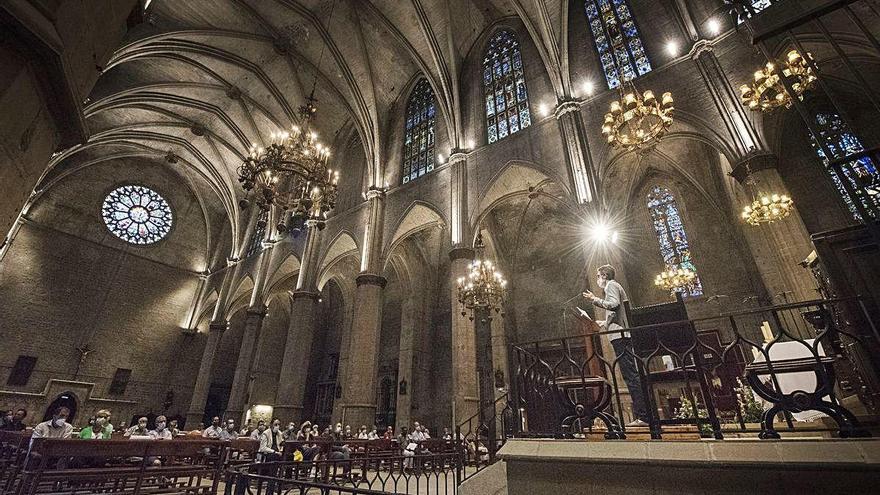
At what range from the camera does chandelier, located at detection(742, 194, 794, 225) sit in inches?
278

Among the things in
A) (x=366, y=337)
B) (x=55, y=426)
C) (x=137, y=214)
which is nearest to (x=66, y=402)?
(x=137, y=214)

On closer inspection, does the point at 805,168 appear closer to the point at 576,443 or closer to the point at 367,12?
the point at 576,443

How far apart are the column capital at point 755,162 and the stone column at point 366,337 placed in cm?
1062

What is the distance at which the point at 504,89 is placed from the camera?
45.4ft

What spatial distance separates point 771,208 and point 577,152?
4.41 meters

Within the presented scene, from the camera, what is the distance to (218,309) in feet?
66.7

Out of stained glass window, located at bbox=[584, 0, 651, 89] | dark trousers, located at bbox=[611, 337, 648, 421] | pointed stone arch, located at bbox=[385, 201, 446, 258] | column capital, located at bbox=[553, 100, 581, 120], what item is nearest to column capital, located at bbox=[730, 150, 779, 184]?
stained glass window, located at bbox=[584, 0, 651, 89]

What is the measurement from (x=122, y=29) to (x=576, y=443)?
6136 millimetres

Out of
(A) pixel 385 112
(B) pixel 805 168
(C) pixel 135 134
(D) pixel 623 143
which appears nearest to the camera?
(D) pixel 623 143

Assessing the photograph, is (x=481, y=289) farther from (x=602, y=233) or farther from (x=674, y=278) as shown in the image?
(x=674, y=278)

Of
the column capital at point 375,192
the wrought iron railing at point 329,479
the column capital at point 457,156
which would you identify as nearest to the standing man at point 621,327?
the wrought iron railing at point 329,479

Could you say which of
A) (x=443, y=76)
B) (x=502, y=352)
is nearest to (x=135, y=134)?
(x=443, y=76)

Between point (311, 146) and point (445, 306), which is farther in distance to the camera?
point (445, 306)

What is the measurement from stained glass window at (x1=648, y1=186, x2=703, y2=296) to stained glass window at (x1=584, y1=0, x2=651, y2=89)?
4979 millimetres
